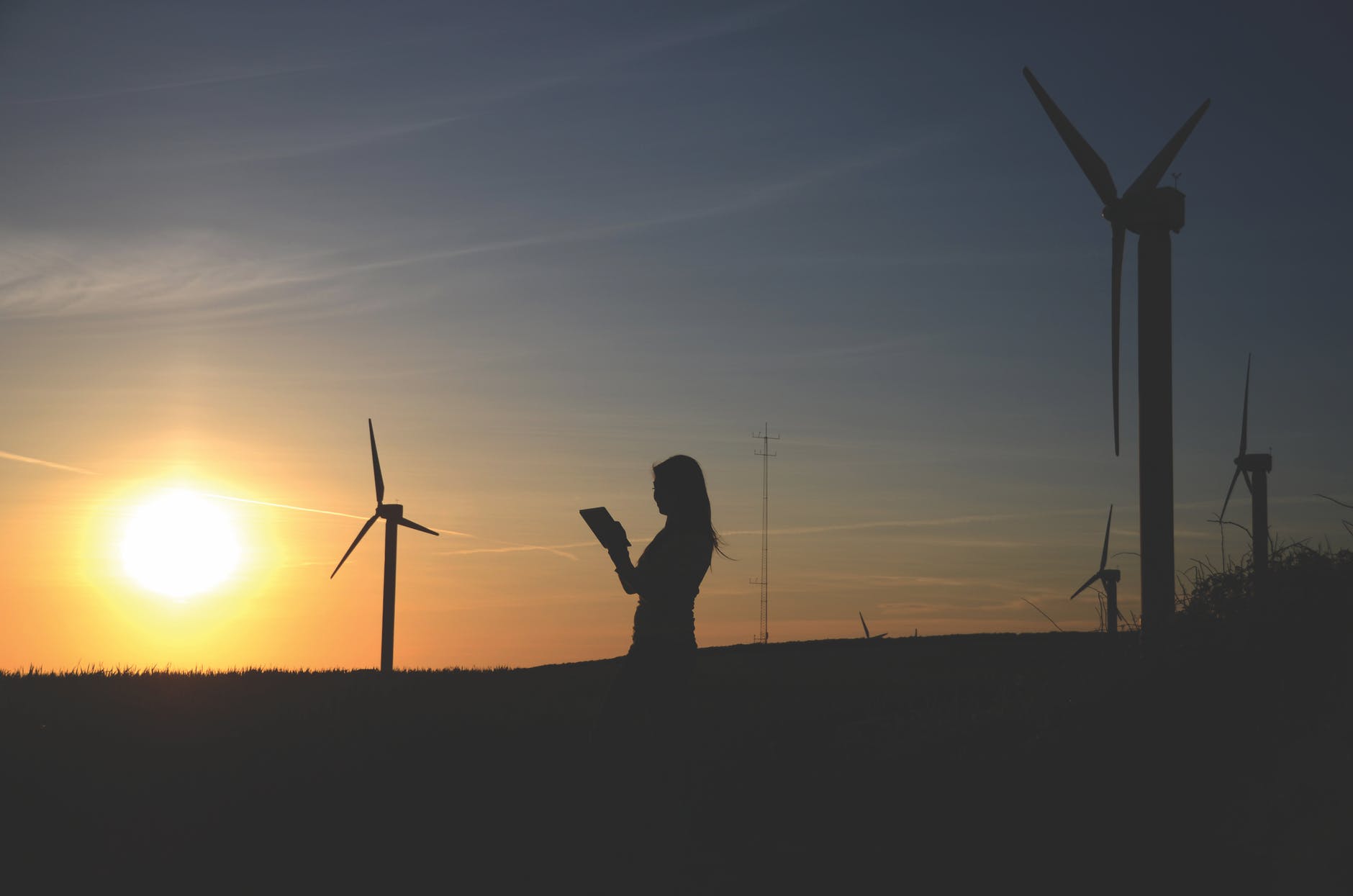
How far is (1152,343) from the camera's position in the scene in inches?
696

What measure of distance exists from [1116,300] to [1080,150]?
2855 millimetres

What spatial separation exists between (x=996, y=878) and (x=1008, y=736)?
3.26 m

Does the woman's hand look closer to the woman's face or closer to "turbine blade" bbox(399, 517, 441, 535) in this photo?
the woman's face

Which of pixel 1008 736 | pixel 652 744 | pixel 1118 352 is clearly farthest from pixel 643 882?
pixel 1118 352

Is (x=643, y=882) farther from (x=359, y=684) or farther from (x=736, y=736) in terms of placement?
(x=359, y=684)

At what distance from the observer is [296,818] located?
10359 mm

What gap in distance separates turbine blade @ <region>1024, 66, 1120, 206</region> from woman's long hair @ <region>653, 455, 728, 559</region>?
45.9 ft

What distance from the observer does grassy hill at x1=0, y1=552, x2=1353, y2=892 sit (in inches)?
336

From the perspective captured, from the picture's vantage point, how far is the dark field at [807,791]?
851 centimetres

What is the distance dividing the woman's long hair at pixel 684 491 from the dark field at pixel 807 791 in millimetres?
2569

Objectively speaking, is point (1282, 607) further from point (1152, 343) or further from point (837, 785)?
point (1152, 343)

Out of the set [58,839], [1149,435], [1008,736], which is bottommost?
[58,839]

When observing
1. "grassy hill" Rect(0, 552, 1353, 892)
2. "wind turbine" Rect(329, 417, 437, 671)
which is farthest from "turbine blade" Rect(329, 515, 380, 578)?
"grassy hill" Rect(0, 552, 1353, 892)

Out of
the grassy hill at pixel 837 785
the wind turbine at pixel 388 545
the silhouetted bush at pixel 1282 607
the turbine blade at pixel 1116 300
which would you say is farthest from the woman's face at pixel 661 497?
the wind turbine at pixel 388 545
